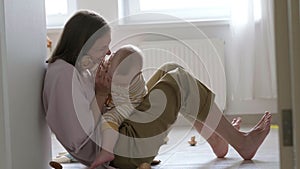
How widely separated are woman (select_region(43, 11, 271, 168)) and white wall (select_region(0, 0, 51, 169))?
0.06 metres

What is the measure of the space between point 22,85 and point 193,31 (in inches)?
85.6

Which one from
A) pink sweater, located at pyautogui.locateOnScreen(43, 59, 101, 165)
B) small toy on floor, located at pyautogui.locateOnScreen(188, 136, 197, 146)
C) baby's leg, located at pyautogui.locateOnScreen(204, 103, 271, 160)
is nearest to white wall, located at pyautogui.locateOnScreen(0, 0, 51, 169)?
pink sweater, located at pyautogui.locateOnScreen(43, 59, 101, 165)

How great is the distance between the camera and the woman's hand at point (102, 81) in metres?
1.81

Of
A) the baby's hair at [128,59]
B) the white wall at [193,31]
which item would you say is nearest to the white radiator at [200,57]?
the white wall at [193,31]

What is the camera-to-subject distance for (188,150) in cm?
233

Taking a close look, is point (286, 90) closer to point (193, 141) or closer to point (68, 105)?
point (68, 105)

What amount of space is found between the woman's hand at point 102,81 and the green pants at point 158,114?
4.9 inches

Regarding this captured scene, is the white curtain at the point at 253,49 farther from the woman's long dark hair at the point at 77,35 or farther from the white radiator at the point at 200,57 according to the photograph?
the woman's long dark hair at the point at 77,35

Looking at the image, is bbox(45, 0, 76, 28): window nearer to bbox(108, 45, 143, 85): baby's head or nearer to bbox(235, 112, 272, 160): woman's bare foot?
bbox(108, 45, 143, 85): baby's head

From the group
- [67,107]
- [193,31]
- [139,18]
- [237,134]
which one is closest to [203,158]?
[237,134]

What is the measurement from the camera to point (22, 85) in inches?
54.2

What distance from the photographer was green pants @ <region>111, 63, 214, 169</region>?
5.83 ft

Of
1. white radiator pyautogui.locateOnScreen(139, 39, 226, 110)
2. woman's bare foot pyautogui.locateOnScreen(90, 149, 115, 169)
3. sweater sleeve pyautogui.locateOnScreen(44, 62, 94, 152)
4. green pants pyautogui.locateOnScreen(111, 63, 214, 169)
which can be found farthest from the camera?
white radiator pyautogui.locateOnScreen(139, 39, 226, 110)

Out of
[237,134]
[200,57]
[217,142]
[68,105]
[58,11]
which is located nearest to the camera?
[68,105]
